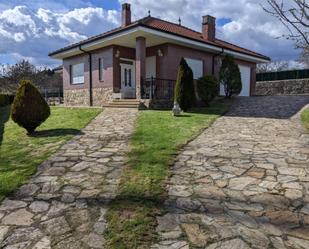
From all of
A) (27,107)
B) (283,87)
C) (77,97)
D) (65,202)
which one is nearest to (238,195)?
(65,202)

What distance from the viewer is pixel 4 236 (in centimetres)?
332

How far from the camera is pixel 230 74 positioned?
16.5 meters

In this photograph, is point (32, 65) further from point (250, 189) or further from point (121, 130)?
point (250, 189)

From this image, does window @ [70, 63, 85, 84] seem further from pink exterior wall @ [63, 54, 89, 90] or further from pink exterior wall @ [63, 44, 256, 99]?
pink exterior wall @ [63, 44, 256, 99]

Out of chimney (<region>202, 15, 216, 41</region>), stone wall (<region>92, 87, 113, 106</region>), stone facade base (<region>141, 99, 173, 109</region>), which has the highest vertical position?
chimney (<region>202, 15, 216, 41</region>)

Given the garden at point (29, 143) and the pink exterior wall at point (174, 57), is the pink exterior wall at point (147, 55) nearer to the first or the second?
the pink exterior wall at point (174, 57)

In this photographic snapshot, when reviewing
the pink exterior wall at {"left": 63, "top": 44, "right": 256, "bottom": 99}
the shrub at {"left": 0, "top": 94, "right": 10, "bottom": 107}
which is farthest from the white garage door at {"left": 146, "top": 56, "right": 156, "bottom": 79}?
the shrub at {"left": 0, "top": 94, "right": 10, "bottom": 107}

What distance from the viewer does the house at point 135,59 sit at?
14.9 m

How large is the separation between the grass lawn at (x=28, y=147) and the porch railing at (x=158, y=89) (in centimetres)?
454

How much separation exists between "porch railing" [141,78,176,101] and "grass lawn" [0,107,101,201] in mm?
4543

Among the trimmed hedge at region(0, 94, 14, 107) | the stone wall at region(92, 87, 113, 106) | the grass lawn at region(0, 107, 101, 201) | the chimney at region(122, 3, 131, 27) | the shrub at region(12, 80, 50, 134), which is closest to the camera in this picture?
the grass lawn at region(0, 107, 101, 201)

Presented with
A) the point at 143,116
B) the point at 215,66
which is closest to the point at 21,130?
the point at 143,116

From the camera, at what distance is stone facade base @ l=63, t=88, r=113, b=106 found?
1703 centimetres

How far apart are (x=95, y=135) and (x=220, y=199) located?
15.7 ft
